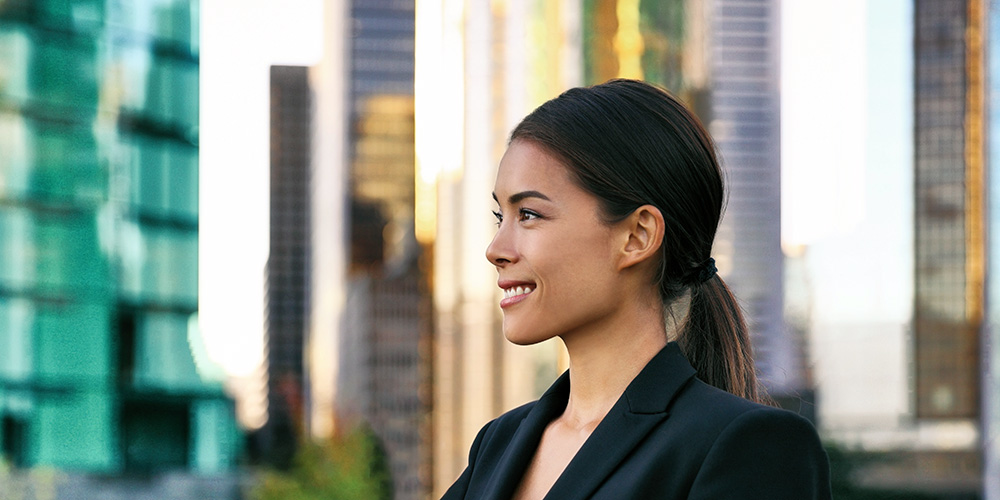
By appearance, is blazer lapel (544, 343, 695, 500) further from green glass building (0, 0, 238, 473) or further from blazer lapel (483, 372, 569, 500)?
green glass building (0, 0, 238, 473)

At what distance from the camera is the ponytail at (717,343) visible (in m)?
1.57

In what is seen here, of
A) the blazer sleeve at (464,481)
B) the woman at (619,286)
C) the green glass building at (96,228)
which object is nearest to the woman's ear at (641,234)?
the woman at (619,286)

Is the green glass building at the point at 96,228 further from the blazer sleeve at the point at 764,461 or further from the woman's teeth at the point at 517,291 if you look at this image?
the blazer sleeve at the point at 764,461

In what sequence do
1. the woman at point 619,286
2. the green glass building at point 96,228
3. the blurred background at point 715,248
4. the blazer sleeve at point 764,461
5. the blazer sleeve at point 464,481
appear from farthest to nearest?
the blurred background at point 715,248 → the green glass building at point 96,228 → the blazer sleeve at point 464,481 → the woman at point 619,286 → the blazer sleeve at point 764,461

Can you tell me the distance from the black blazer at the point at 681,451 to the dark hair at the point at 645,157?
134 mm

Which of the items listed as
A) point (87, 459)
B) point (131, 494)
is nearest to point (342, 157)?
point (131, 494)

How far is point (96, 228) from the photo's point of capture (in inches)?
992

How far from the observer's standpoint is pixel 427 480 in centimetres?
8094

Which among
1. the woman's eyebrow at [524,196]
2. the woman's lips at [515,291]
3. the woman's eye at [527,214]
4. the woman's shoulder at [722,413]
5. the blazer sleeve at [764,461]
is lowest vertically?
the blazer sleeve at [764,461]

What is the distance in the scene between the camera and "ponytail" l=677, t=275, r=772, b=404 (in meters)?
1.57

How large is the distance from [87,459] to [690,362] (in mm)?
24890

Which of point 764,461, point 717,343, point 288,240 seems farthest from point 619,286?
point 288,240

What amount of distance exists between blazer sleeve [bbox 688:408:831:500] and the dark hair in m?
0.27

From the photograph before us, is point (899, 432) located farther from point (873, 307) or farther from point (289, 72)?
point (289, 72)
